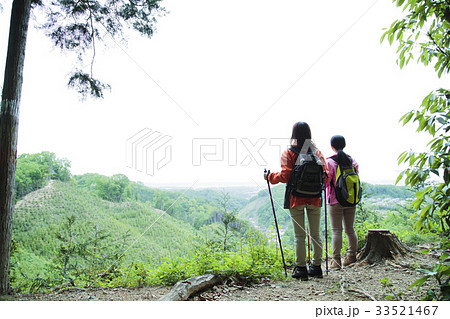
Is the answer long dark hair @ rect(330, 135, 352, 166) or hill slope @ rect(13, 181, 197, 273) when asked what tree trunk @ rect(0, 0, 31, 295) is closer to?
A: hill slope @ rect(13, 181, 197, 273)

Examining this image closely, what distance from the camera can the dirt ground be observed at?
77.6 inches

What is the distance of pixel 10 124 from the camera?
2352mm

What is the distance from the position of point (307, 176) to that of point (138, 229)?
2.86 metres

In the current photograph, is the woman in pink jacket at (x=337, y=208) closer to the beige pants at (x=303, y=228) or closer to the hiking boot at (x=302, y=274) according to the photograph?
the beige pants at (x=303, y=228)

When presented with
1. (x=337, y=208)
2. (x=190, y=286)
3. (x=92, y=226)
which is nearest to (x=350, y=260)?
(x=337, y=208)

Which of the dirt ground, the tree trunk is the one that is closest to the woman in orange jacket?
the dirt ground

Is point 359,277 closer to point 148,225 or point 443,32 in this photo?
point 443,32

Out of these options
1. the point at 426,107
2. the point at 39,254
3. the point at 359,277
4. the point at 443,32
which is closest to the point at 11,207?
the point at 39,254

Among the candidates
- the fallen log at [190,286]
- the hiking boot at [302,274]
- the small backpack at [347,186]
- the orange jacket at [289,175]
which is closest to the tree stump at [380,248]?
the small backpack at [347,186]

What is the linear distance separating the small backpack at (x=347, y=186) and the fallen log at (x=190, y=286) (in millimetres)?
1549

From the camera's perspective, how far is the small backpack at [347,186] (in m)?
2.70

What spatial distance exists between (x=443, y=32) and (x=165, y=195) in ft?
12.7

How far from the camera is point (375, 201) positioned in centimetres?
475

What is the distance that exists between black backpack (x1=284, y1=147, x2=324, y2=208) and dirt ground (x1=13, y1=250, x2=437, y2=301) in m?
0.81
